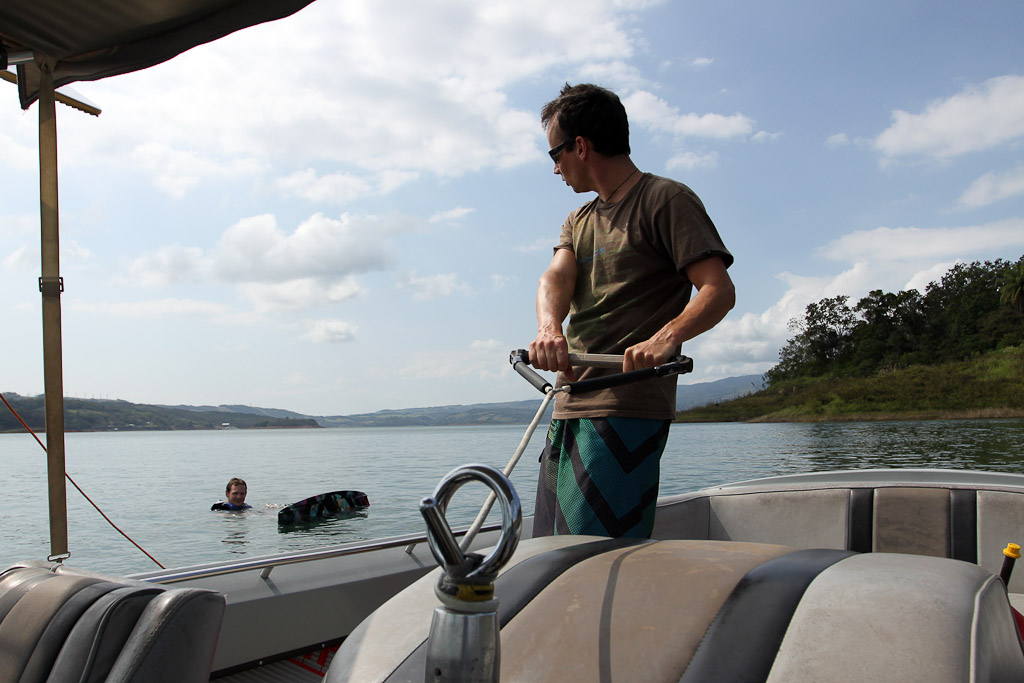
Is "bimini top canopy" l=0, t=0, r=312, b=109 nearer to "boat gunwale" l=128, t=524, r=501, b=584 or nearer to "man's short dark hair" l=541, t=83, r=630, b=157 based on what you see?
"man's short dark hair" l=541, t=83, r=630, b=157

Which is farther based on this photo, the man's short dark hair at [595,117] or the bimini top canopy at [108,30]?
the bimini top canopy at [108,30]

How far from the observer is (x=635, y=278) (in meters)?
1.66

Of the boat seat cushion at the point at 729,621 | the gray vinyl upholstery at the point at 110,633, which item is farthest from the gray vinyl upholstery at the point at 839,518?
the gray vinyl upholstery at the point at 110,633

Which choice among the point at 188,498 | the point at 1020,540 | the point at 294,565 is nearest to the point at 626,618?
the point at 294,565

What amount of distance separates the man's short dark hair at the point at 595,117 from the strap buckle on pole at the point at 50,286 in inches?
67.7

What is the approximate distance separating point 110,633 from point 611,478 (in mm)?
986

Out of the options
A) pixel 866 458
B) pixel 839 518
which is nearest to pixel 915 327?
pixel 866 458

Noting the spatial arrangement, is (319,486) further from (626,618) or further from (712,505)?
(626,618)

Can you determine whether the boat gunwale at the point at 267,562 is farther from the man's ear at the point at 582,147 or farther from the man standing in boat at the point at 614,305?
the man's ear at the point at 582,147

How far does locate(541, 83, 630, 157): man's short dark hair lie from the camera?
1.72 metres

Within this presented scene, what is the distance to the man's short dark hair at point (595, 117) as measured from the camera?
1716mm

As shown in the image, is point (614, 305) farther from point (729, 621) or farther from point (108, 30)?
point (108, 30)

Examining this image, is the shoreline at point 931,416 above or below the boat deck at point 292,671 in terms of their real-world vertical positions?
below

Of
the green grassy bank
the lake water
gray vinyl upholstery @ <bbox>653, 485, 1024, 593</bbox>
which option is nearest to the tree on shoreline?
the green grassy bank
